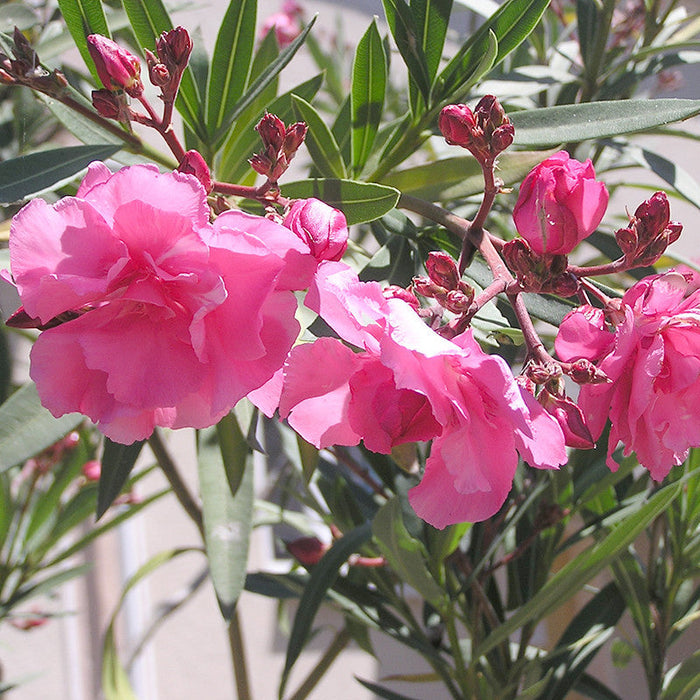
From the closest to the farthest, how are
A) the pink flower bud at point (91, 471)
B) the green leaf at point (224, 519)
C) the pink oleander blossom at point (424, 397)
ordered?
the pink oleander blossom at point (424, 397) < the green leaf at point (224, 519) < the pink flower bud at point (91, 471)

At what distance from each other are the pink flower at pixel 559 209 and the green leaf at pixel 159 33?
0.31m

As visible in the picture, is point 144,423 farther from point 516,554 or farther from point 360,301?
point 516,554

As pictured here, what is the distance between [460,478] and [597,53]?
0.68 m

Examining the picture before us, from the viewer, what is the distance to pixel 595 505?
95cm

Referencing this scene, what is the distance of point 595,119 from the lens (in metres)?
0.51

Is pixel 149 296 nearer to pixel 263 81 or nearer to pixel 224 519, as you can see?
pixel 263 81

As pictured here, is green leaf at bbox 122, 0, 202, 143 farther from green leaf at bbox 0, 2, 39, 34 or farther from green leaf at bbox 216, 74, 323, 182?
green leaf at bbox 0, 2, 39, 34

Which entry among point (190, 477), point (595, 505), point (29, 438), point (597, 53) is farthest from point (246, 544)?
point (190, 477)

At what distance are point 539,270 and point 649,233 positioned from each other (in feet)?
0.21

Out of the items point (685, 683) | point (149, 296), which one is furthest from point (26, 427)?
point (685, 683)

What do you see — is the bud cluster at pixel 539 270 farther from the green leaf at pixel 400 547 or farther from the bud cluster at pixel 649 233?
the green leaf at pixel 400 547

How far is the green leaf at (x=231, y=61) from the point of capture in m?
0.60

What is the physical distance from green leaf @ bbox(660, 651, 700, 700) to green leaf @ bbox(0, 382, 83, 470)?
27.5 inches

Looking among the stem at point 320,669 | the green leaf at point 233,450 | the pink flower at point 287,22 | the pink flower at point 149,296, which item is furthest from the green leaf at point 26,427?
the pink flower at point 287,22
